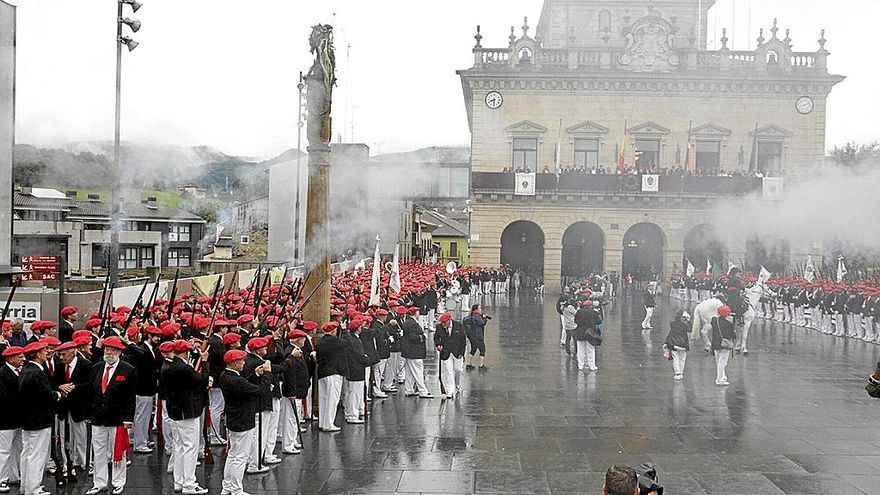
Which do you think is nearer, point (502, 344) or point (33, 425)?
point (33, 425)

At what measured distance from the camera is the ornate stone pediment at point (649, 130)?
47.2 m

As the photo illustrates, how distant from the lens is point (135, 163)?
19.9 metres

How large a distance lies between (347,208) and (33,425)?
2570 centimetres

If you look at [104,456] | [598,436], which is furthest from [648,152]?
[104,456]

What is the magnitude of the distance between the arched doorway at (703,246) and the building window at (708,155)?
13.1ft

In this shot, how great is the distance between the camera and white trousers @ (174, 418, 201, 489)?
8.98 meters

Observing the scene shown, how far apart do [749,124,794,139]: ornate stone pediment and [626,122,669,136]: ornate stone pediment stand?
5302 millimetres

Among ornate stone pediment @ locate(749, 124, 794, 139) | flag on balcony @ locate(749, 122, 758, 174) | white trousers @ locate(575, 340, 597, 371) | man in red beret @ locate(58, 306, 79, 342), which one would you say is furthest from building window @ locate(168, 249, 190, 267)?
ornate stone pediment @ locate(749, 124, 794, 139)

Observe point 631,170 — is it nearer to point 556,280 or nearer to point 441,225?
point 556,280

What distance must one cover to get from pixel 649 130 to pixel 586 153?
398cm

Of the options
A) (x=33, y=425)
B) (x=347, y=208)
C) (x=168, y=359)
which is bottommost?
(x=33, y=425)

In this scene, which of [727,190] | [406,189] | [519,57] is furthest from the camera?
[519,57]

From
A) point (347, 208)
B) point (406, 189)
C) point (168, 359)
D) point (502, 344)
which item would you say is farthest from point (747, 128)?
point (168, 359)

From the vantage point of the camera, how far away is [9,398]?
8.70 meters
